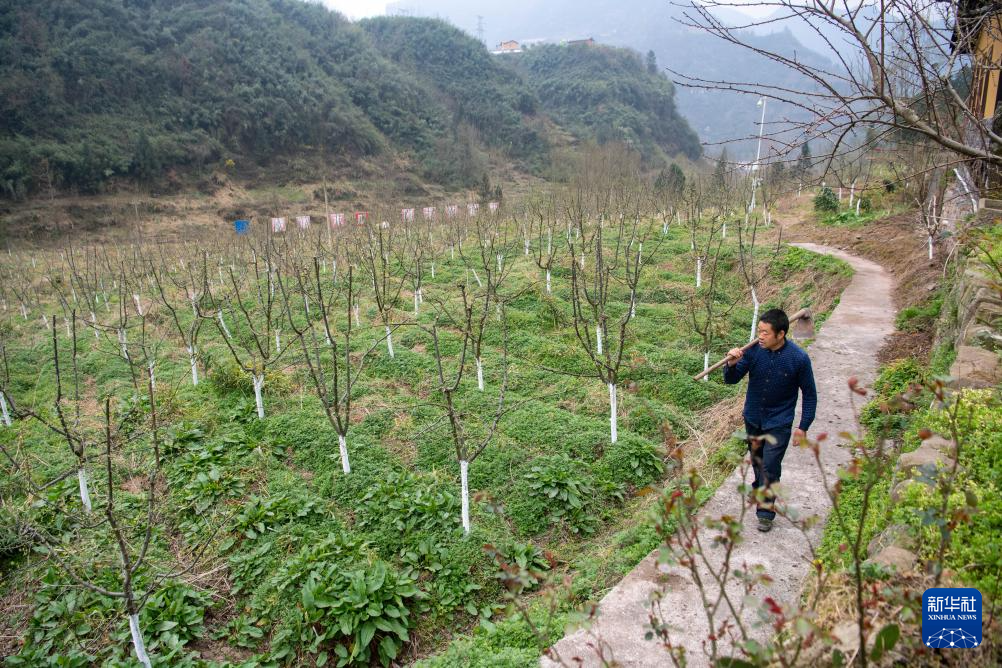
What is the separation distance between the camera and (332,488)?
5844mm

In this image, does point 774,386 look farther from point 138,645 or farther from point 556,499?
point 138,645

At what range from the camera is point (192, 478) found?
6.02 metres

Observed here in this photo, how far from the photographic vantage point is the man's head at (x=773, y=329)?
3588mm

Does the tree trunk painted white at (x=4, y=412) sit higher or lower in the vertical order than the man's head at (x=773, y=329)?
lower

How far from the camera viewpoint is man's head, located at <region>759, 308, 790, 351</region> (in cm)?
359

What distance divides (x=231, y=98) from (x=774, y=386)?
57197 mm

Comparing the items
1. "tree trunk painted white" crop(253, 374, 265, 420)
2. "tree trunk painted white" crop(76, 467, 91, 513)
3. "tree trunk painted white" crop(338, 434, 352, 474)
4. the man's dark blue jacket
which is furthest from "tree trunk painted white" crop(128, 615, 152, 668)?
the man's dark blue jacket

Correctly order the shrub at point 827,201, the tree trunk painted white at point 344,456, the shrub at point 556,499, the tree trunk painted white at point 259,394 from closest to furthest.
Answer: the shrub at point 556,499, the tree trunk painted white at point 344,456, the tree trunk painted white at point 259,394, the shrub at point 827,201

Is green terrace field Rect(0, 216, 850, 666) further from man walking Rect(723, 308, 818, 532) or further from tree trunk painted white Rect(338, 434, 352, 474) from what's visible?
man walking Rect(723, 308, 818, 532)

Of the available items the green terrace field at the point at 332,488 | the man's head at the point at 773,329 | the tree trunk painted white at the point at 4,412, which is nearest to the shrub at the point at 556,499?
the green terrace field at the point at 332,488

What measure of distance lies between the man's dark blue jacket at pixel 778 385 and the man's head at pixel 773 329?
0.07m

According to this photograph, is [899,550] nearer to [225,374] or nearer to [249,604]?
[249,604]

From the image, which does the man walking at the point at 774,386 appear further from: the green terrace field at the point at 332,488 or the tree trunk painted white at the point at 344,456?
the tree trunk painted white at the point at 344,456

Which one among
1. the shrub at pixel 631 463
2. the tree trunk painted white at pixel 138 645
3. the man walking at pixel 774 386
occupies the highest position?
the man walking at pixel 774 386
